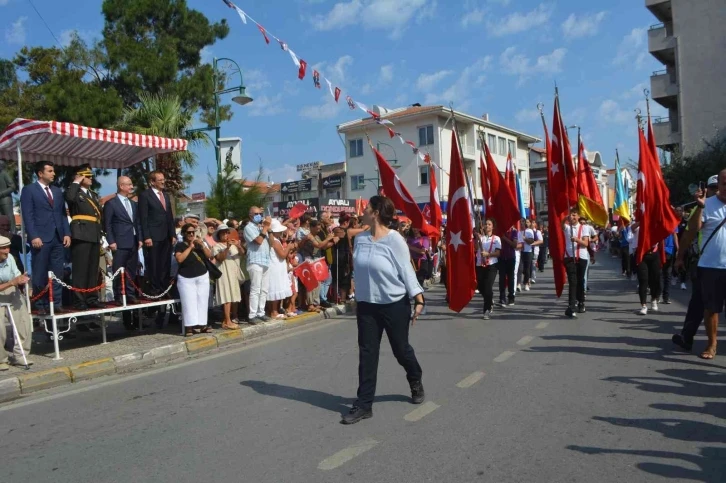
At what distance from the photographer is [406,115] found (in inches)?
2073

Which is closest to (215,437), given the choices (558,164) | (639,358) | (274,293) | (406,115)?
(639,358)

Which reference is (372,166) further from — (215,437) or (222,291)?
(215,437)

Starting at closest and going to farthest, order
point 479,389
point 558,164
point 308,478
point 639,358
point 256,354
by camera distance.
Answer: point 308,478 → point 479,389 → point 639,358 → point 256,354 → point 558,164

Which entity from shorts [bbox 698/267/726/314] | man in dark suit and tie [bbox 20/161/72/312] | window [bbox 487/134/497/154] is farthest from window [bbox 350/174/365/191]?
shorts [bbox 698/267/726/314]

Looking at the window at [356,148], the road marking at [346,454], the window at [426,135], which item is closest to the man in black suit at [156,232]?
the road marking at [346,454]

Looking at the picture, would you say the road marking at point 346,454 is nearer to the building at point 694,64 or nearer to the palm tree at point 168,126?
the palm tree at point 168,126

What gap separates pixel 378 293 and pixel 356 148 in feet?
171

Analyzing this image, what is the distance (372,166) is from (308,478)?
172ft

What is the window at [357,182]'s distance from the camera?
Result: 56.8 m

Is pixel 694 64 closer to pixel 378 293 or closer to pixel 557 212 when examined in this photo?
pixel 557 212

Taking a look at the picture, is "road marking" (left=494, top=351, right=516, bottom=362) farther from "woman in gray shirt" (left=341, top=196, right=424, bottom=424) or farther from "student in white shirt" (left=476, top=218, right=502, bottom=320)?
"student in white shirt" (left=476, top=218, right=502, bottom=320)

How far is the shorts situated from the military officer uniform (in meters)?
7.93

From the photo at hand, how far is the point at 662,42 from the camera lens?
39.4 meters

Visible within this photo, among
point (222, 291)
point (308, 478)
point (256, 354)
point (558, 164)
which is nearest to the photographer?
point (308, 478)
